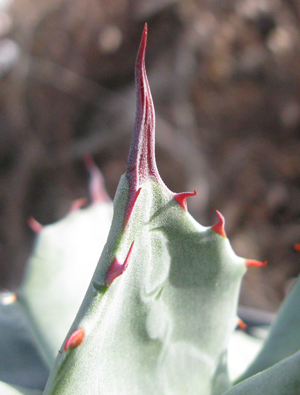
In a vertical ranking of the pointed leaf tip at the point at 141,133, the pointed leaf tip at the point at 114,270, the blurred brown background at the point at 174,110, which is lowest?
the blurred brown background at the point at 174,110

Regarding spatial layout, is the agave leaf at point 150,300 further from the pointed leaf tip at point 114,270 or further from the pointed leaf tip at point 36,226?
the pointed leaf tip at point 36,226

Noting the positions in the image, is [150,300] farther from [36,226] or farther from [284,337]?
[36,226]

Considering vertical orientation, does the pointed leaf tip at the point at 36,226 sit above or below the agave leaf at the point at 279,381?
above

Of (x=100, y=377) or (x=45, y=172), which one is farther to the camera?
(x=45, y=172)

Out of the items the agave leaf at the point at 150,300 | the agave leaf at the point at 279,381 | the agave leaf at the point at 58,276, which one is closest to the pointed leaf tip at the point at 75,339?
the agave leaf at the point at 150,300

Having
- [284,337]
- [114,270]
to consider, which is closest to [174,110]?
[284,337]

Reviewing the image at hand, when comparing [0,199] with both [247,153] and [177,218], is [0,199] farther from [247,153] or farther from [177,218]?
[177,218]

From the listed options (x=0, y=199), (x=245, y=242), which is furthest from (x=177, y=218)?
(x=0, y=199)
